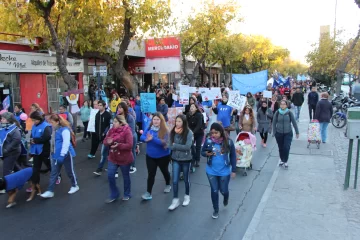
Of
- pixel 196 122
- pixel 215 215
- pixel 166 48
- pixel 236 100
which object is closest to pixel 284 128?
pixel 196 122

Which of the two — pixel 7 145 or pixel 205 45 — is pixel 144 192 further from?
pixel 205 45

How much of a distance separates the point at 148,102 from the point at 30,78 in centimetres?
759

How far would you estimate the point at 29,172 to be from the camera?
560cm

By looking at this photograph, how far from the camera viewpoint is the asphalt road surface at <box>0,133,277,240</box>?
14.9ft

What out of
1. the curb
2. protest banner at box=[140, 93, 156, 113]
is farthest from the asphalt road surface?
protest banner at box=[140, 93, 156, 113]

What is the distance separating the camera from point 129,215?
5.13 m

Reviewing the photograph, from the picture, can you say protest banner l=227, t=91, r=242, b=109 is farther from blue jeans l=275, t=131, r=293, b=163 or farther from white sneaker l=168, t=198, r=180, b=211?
white sneaker l=168, t=198, r=180, b=211

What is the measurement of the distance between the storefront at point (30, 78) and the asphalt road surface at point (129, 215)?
9.20 metres

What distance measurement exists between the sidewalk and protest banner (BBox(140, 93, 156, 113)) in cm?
488

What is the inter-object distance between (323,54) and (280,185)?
22376 mm

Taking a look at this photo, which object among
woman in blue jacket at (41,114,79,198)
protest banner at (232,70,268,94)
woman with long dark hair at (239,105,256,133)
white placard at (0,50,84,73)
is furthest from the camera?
white placard at (0,50,84,73)

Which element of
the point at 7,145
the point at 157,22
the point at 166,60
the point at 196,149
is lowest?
the point at 196,149

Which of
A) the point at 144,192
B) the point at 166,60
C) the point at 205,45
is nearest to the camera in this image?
the point at 144,192

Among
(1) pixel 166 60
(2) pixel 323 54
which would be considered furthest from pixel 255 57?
(1) pixel 166 60
